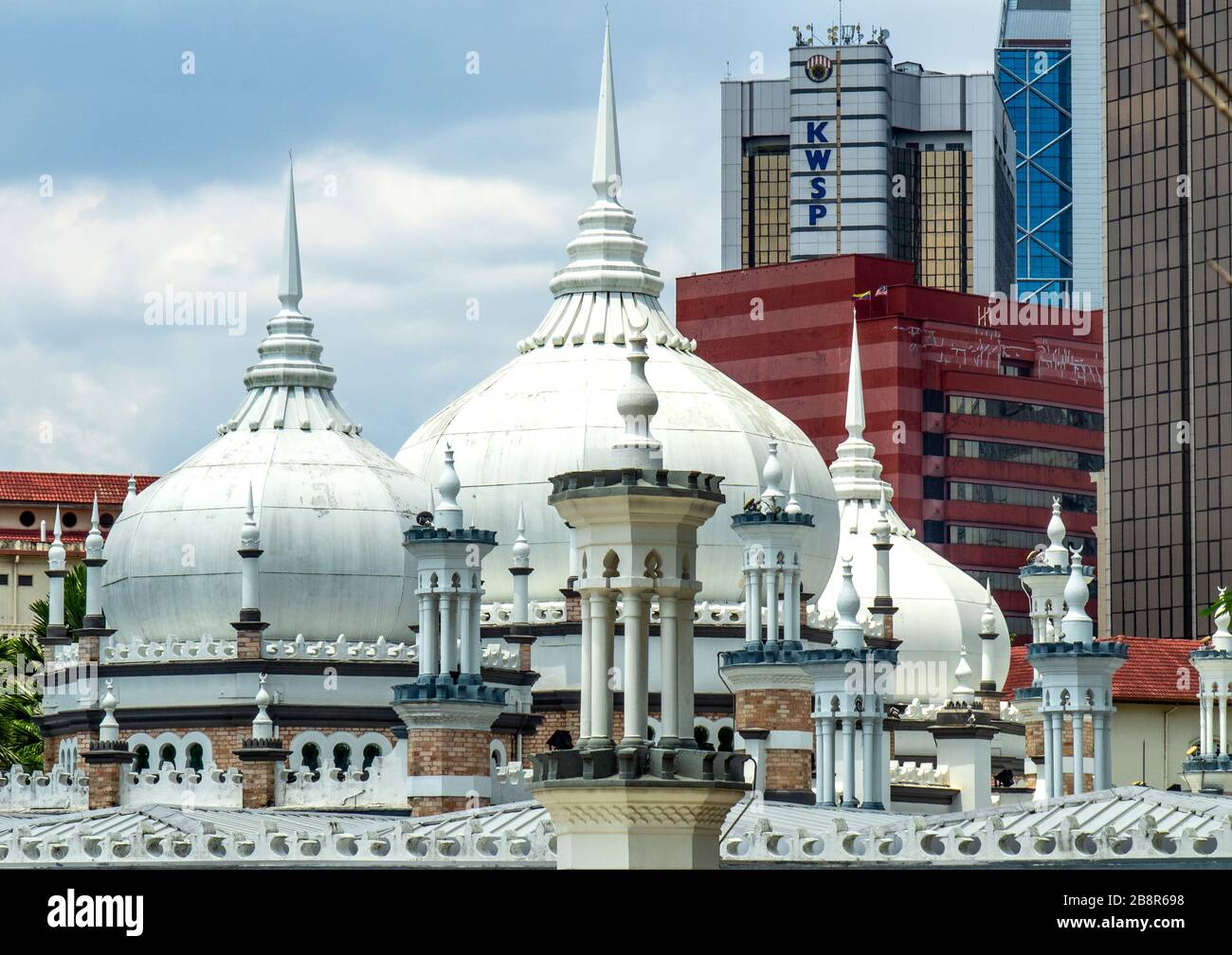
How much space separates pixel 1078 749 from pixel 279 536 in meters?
24.1

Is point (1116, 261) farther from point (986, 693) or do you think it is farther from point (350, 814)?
point (350, 814)

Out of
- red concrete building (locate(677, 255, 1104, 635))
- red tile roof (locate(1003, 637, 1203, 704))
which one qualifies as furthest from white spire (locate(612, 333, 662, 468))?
red concrete building (locate(677, 255, 1104, 635))

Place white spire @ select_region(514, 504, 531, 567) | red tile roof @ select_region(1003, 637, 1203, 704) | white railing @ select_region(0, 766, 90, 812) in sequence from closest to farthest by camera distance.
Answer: white railing @ select_region(0, 766, 90, 812) → white spire @ select_region(514, 504, 531, 567) → red tile roof @ select_region(1003, 637, 1203, 704)

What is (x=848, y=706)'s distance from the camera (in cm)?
6931

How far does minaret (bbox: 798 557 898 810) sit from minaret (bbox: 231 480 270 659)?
15486 mm

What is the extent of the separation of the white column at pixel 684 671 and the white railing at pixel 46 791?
33813 millimetres

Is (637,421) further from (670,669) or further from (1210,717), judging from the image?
(1210,717)

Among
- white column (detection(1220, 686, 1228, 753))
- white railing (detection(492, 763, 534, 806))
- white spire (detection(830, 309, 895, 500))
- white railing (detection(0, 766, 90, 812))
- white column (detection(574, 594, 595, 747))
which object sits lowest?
white railing (detection(0, 766, 90, 812))

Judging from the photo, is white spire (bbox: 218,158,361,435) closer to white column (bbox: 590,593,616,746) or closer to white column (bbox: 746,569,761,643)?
white column (bbox: 746,569,761,643)

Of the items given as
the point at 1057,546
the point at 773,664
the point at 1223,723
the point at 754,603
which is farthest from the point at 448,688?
the point at 1223,723

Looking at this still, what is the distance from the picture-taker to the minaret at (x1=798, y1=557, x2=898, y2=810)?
69.0 metres
